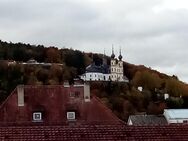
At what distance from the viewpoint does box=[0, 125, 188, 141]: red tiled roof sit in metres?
24.5

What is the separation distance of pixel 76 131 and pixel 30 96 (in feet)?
90.1

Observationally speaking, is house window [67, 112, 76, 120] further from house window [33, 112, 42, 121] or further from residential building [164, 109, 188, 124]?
residential building [164, 109, 188, 124]

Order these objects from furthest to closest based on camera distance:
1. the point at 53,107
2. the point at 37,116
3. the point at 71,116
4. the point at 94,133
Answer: the point at 53,107 → the point at 71,116 → the point at 37,116 → the point at 94,133

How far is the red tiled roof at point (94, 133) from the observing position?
24.5m

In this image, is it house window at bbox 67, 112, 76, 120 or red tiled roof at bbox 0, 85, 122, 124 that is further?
house window at bbox 67, 112, 76, 120

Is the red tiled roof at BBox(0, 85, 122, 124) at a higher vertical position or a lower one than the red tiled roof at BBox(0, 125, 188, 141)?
higher

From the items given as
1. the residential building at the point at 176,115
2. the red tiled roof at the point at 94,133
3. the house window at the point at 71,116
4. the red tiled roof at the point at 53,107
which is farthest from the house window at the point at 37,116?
the residential building at the point at 176,115

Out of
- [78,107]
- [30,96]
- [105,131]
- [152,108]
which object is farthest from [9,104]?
[152,108]

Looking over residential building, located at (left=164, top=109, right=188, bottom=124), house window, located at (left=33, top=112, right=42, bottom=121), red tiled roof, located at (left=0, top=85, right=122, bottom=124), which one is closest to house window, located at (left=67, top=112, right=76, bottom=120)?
red tiled roof, located at (left=0, top=85, right=122, bottom=124)

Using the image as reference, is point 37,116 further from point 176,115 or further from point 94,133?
point 176,115

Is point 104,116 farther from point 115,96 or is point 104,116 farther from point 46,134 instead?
point 115,96

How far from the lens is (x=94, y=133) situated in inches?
989

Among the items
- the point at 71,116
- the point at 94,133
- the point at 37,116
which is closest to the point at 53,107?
the point at 37,116

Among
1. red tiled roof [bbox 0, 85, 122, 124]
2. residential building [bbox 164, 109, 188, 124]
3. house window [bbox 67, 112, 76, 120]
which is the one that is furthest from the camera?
residential building [bbox 164, 109, 188, 124]
